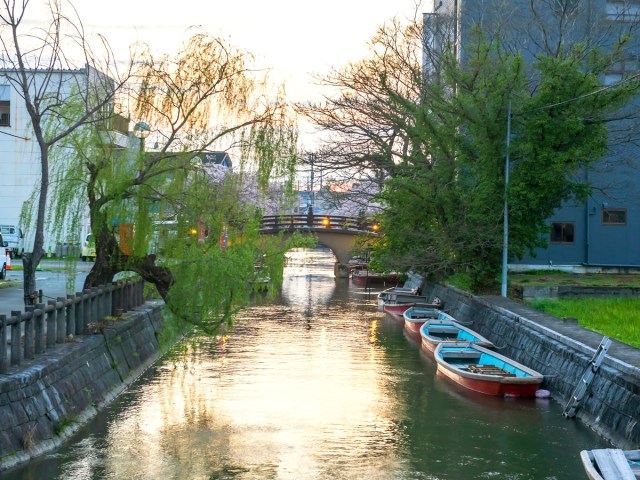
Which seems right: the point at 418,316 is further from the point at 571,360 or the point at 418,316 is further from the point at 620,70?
the point at 620,70

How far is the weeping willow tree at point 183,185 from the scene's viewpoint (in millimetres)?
20391

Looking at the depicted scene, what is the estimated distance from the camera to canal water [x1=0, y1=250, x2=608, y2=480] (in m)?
15.5

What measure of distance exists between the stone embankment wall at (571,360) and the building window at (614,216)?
14.2 meters

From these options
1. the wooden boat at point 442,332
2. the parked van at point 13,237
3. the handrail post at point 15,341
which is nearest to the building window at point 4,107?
the parked van at point 13,237

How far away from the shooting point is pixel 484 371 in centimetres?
2298

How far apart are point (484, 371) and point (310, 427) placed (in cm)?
603

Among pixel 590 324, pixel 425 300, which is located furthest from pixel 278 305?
pixel 590 324

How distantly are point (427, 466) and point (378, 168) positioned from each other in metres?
29.7

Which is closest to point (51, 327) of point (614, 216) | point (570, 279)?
point (570, 279)

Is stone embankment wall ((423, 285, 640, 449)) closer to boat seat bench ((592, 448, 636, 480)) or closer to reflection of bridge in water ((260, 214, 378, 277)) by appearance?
boat seat bench ((592, 448, 636, 480))

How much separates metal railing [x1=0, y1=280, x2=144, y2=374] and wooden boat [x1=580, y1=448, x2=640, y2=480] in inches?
336

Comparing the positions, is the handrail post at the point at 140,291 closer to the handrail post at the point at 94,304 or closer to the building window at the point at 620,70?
the handrail post at the point at 94,304

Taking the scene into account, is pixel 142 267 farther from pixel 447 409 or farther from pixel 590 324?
pixel 590 324

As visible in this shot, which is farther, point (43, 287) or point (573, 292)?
point (43, 287)
